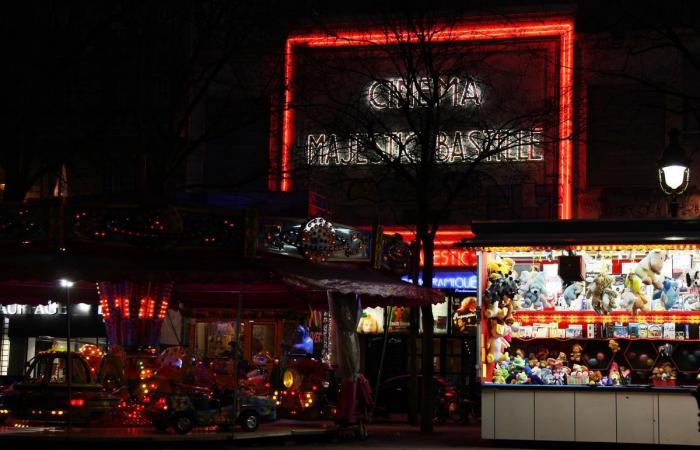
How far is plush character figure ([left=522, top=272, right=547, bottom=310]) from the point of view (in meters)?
19.7

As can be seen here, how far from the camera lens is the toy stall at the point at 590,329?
1853cm

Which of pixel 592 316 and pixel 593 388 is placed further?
pixel 592 316

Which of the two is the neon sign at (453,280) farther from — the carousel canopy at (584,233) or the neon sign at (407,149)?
the carousel canopy at (584,233)

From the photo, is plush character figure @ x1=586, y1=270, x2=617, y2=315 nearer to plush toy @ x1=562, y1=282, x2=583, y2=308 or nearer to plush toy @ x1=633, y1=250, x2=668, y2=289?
plush toy @ x1=562, y1=282, x2=583, y2=308

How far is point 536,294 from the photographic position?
1970cm

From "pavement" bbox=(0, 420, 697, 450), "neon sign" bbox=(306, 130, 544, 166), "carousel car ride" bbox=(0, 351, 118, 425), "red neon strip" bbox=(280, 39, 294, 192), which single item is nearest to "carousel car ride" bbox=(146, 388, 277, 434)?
"pavement" bbox=(0, 420, 697, 450)

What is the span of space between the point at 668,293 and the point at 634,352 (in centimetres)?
122

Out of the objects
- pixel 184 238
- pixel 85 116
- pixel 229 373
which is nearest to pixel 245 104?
pixel 85 116

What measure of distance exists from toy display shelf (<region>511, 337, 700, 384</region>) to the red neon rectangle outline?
34.4ft

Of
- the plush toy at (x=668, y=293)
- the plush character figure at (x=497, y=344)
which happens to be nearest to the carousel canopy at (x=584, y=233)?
the plush toy at (x=668, y=293)

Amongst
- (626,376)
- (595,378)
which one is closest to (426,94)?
(595,378)

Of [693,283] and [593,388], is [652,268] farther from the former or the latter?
[593,388]

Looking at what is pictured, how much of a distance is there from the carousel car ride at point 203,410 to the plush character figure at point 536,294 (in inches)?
212

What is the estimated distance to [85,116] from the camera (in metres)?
27.3
